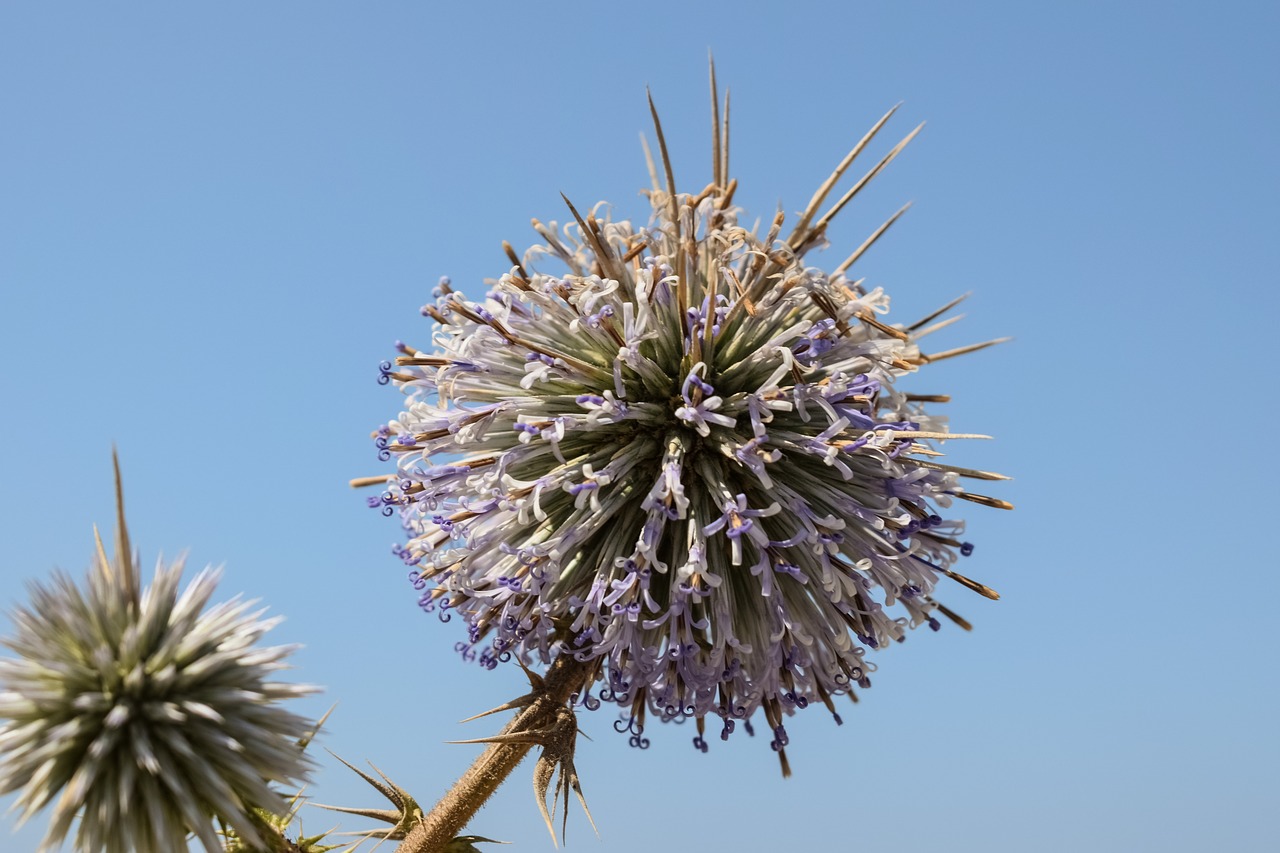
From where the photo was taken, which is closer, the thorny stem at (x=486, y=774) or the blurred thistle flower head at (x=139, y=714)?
the blurred thistle flower head at (x=139, y=714)

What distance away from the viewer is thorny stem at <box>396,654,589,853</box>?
4793mm

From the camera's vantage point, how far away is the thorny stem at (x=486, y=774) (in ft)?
15.7

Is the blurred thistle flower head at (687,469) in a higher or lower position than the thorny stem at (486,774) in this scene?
higher

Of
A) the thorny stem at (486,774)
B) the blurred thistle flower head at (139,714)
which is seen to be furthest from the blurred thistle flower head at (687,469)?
the blurred thistle flower head at (139,714)

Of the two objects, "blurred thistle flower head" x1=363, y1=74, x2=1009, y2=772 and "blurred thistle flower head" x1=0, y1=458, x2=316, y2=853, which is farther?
"blurred thistle flower head" x1=363, y1=74, x2=1009, y2=772

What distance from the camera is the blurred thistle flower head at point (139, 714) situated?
11.4 feet

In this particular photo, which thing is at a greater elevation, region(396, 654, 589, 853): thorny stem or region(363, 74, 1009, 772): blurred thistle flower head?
region(363, 74, 1009, 772): blurred thistle flower head

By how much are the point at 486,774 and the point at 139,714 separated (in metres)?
1.69

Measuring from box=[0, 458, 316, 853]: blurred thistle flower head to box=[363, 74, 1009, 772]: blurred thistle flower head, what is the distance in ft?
4.80

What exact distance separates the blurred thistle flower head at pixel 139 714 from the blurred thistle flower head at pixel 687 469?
146 cm

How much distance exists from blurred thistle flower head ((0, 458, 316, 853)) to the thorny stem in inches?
46.9

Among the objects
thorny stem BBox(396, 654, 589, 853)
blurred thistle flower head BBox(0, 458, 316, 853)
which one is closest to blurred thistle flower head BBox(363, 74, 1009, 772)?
thorny stem BBox(396, 654, 589, 853)

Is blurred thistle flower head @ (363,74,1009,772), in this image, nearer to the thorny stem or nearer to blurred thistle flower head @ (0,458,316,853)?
the thorny stem

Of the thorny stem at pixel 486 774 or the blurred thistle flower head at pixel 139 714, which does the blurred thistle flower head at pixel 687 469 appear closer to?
the thorny stem at pixel 486 774
